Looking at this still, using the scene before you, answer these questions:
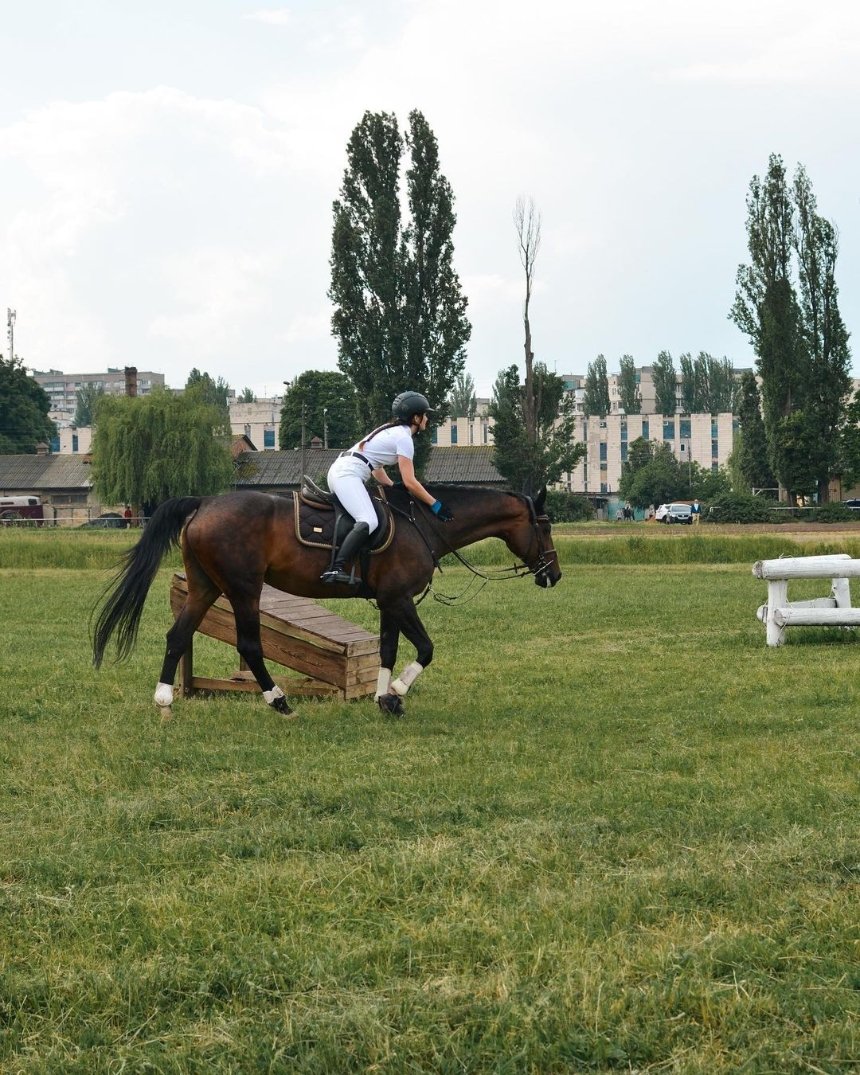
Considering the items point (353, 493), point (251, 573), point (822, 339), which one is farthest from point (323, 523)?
point (822, 339)

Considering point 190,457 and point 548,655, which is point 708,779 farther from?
point 190,457

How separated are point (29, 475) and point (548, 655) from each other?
94.1 meters

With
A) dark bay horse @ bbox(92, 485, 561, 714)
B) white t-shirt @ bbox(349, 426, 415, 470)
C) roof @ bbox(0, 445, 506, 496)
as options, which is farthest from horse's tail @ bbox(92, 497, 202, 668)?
roof @ bbox(0, 445, 506, 496)

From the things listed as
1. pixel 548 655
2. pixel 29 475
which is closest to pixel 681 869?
pixel 548 655

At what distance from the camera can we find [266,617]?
10906 millimetres

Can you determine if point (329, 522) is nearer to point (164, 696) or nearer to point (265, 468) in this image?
point (164, 696)

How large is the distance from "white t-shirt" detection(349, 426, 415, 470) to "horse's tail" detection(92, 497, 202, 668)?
1.50 meters

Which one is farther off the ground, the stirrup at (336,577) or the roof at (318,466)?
the roof at (318,466)

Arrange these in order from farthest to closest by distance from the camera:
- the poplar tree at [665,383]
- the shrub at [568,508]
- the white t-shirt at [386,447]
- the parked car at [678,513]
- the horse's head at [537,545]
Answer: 1. the poplar tree at [665,383]
2. the parked car at [678,513]
3. the shrub at [568,508]
4. the horse's head at [537,545]
5. the white t-shirt at [386,447]

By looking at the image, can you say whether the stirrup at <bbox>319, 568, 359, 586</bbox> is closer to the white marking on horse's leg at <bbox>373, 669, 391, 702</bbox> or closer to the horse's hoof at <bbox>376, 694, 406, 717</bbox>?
the white marking on horse's leg at <bbox>373, 669, 391, 702</bbox>

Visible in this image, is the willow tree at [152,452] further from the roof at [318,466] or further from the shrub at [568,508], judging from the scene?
the shrub at [568,508]

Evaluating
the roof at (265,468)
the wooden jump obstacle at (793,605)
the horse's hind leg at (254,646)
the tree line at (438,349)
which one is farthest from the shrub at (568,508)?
the horse's hind leg at (254,646)

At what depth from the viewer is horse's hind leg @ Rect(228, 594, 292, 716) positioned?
10.0 meters

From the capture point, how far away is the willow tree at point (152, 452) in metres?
72.5
